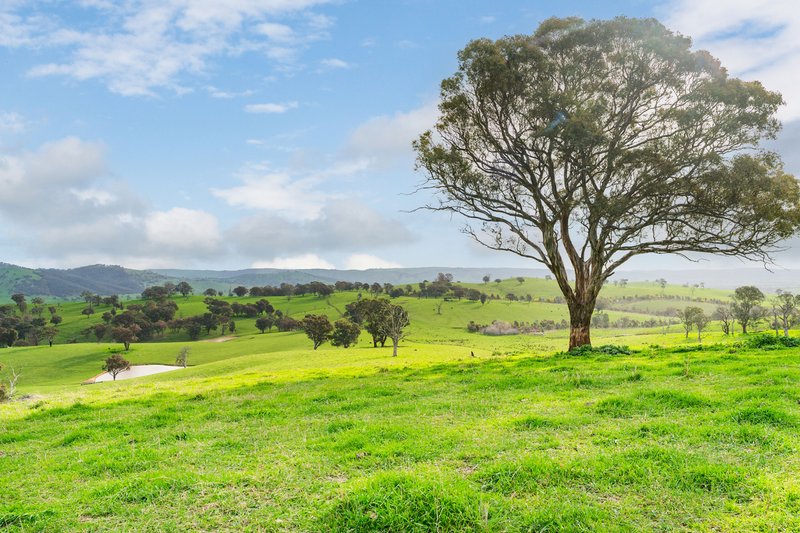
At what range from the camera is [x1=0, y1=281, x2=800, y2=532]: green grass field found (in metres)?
6.30

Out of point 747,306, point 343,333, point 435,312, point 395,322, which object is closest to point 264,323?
point 343,333

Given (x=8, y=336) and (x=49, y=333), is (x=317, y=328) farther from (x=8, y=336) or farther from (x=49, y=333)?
(x=49, y=333)

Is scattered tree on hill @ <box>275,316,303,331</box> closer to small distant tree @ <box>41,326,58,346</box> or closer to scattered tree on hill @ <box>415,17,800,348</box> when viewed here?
small distant tree @ <box>41,326,58,346</box>

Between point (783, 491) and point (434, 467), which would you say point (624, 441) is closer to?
point (783, 491)

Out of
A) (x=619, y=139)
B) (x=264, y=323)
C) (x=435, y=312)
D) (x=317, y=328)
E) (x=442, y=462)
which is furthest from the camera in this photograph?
(x=435, y=312)

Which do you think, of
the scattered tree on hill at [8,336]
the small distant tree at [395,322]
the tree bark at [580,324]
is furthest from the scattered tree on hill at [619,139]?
the scattered tree on hill at [8,336]

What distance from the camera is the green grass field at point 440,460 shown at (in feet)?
20.7

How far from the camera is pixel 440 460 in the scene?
8773 millimetres

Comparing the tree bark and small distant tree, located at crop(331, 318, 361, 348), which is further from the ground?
the tree bark

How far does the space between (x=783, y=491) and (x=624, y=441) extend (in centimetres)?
282

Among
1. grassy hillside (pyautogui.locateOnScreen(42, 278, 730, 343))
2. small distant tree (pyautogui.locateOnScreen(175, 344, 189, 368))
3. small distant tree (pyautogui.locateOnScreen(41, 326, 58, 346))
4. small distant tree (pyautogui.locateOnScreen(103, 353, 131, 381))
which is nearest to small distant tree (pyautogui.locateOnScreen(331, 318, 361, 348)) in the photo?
grassy hillside (pyautogui.locateOnScreen(42, 278, 730, 343))

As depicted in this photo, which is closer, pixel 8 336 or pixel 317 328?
pixel 317 328

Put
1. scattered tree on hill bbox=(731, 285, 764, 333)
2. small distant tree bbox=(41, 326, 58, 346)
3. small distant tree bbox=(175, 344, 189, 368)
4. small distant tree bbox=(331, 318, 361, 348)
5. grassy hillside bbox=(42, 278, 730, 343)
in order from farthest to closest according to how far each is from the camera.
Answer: grassy hillside bbox=(42, 278, 730, 343), small distant tree bbox=(41, 326, 58, 346), small distant tree bbox=(331, 318, 361, 348), small distant tree bbox=(175, 344, 189, 368), scattered tree on hill bbox=(731, 285, 764, 333)

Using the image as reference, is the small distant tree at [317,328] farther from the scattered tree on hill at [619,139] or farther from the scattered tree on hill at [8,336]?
the scattered tree on hill at [8,336]
